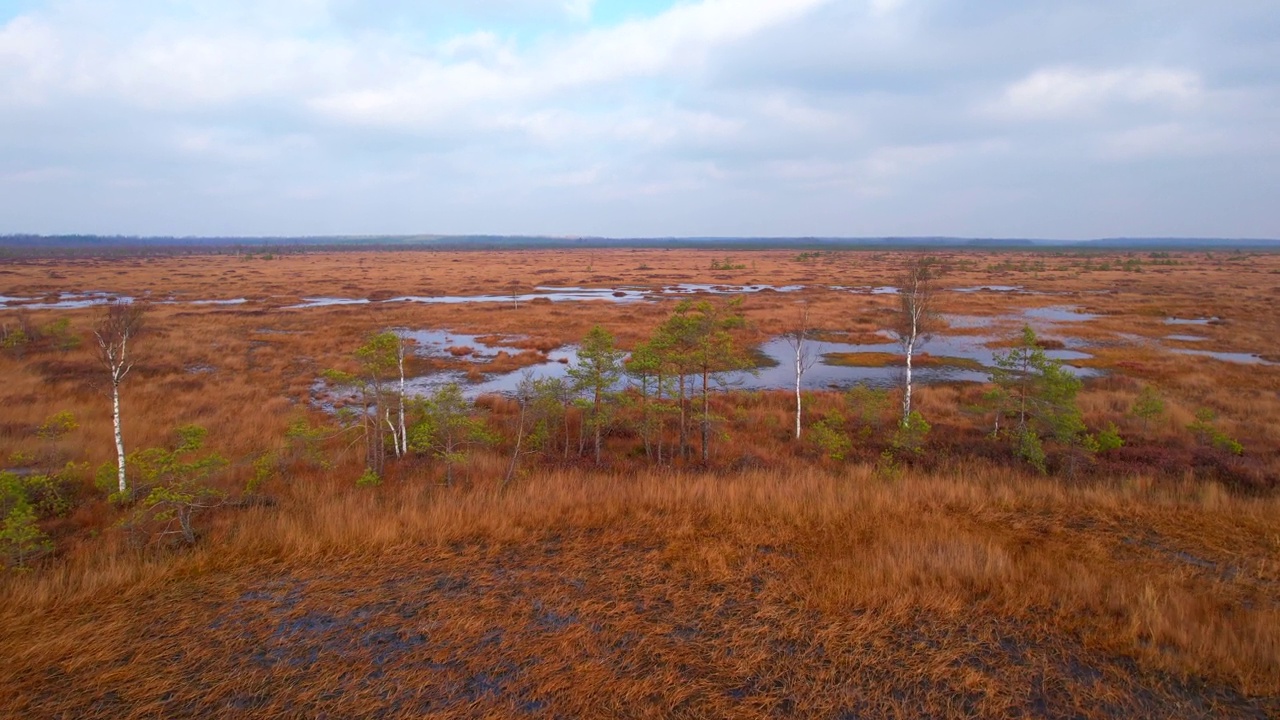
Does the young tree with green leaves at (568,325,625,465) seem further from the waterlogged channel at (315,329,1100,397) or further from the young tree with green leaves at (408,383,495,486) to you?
the waterlogged channel at (315,329,1100,397)

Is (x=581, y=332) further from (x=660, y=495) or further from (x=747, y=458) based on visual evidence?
(x=660, y=495)

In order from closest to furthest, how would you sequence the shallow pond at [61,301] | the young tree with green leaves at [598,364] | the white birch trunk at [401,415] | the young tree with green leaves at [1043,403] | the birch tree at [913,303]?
the young tree with green leaves at [1043,403], the white birch trunk at [401,415], the young tree with green leaves at [598,364], the birch tree at [913,303], the shallow pond at [61,301]

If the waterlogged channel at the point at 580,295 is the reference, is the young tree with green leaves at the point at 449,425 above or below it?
below

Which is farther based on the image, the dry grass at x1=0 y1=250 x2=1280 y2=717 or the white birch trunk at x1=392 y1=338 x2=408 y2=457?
the white birch trunk at x1=392 y1=338 x2=408 y2=457

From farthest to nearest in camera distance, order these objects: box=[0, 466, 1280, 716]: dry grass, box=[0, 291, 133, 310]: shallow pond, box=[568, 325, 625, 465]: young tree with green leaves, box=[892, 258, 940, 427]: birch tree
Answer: box=[0, 291, 133, 310]: shallow pond, box=[892, 258, 940, 427]: birch tree, box=[568, 325, 625, 465]: young tree with green leaves, box=[0, 466, 1280, 716]: dry grass

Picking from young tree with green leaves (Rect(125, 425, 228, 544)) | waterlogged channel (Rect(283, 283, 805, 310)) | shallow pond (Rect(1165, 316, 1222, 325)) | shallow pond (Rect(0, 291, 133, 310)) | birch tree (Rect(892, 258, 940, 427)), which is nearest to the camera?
young tree with green leaves (Rect(125, 425, 228, 544))

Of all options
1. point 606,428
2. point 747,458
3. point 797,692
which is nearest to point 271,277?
point 606,428

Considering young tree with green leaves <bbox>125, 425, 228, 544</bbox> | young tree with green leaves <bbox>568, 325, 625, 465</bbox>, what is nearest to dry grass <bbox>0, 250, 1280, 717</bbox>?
young tree with green leaves <bbox>125, 425, 228, 544</bbox>

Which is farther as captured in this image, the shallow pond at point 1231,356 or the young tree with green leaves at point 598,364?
the shallow pond at point 1231,356

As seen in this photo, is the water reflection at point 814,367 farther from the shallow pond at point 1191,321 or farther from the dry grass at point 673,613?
the shallow pond at point 1191,321

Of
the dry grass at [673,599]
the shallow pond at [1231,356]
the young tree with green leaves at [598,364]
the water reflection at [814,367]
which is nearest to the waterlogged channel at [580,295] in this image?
the water reflection at [814,367]

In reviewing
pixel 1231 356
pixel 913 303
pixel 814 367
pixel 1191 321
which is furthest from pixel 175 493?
pixel 1191 321

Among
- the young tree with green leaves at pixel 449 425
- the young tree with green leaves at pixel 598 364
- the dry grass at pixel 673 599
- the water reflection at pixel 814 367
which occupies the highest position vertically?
the young tree with green leaves at pixel 598 364
